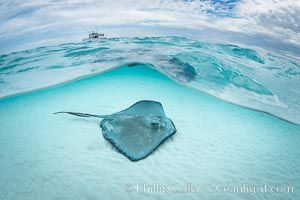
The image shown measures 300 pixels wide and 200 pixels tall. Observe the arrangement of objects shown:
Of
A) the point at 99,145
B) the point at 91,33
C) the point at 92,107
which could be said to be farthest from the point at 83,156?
the point at 91,33

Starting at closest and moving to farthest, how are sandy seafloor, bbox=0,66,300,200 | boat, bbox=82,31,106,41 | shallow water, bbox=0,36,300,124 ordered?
sandy seafloor, bbox=0,66,300,200
shallow water, bbox=0,36,300,124
boat, bbox=82,31,106,41

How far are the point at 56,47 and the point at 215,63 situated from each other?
44.7 feet

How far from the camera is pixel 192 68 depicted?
11500 millimetres

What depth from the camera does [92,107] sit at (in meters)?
8.53

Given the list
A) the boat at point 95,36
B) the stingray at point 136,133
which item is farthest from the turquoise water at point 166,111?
the boat at point 95,36

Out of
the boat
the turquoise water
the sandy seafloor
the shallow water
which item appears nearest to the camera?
the sandy seafloor

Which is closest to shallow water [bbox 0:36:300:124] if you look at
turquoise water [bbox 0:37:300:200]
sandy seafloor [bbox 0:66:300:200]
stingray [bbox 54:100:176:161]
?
turquoise water [bbox 0:37:300:200]

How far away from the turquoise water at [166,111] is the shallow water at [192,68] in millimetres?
73

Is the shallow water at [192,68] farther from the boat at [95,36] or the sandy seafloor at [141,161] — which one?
the boat at [95,36]

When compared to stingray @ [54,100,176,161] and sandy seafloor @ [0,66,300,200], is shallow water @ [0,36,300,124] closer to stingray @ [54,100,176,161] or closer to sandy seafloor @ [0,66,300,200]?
Answer: sandy seafloor @ [0,66,300,200]

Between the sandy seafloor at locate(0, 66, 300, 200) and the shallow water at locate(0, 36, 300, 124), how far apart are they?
1424 millimetres

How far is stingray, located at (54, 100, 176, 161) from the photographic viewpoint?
4.16m

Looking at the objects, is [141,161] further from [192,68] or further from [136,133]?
[192,68]

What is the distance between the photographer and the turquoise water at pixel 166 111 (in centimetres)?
409
